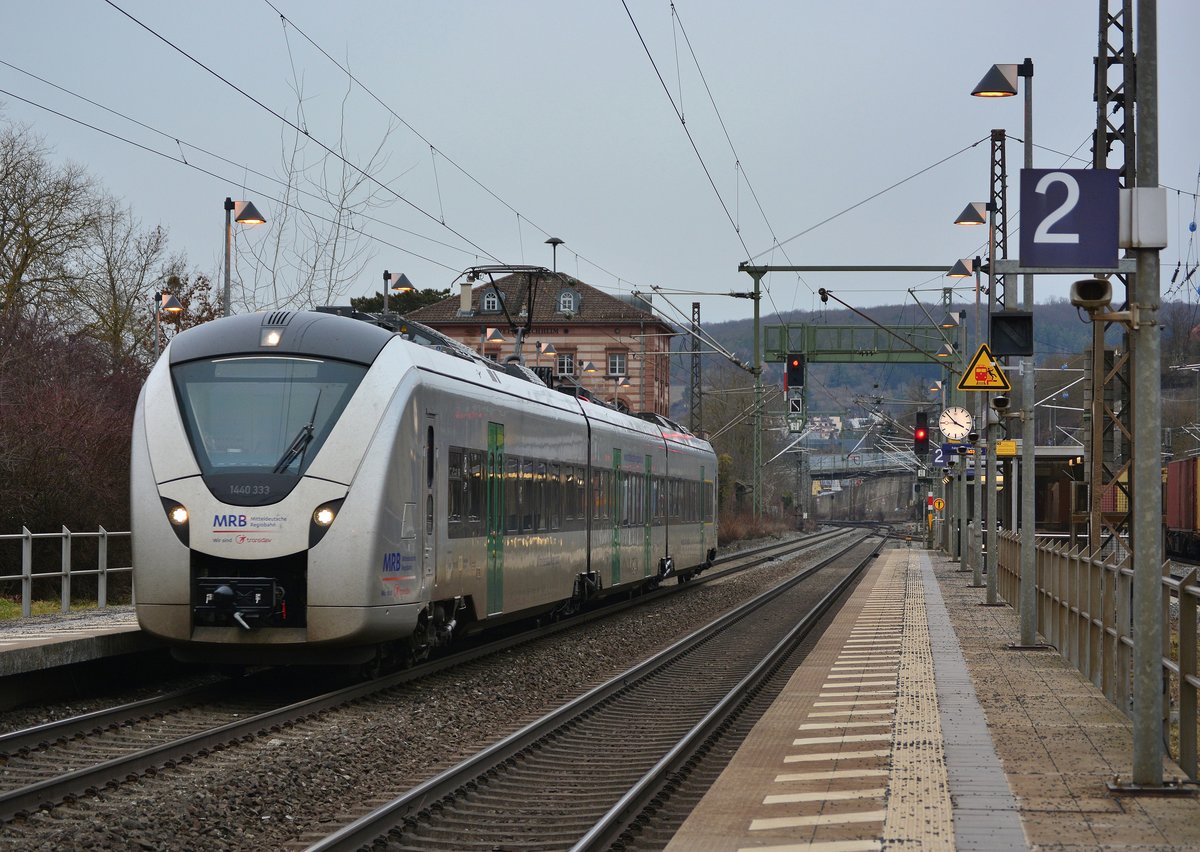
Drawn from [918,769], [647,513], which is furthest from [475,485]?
[647,513]

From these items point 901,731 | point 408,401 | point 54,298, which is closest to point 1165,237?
point 901,731

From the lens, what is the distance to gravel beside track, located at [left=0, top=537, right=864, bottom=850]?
809 cm

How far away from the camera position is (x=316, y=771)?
9.91 m

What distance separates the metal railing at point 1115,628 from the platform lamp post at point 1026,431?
0.65ft

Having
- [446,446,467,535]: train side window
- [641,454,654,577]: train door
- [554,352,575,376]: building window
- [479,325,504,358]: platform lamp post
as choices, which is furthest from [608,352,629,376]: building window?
[446,446,467,535]: train side window

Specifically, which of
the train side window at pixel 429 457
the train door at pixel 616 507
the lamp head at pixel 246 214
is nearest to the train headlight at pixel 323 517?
the train side window at pixel 429 457

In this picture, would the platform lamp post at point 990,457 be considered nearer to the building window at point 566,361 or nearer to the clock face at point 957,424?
the clock face at point 957,424

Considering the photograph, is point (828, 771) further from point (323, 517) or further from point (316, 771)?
point (323, 517)

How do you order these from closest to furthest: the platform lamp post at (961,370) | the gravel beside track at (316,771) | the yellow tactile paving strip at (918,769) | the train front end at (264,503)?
the yellow tactile paving strip at (918,769), the gravel beside track at (316,771), the train front end at (264,503), the platform lamp post at (961,370)

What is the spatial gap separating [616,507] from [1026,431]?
683cm

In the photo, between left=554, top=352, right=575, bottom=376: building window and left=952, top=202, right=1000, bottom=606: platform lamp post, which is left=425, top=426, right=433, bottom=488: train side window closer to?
left=952, top=202, right=1000, bottom=606: platform lamp post

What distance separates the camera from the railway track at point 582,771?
27.7 feet

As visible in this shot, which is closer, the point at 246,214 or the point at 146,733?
the point at 146,733

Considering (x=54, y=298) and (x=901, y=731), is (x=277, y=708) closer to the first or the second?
(x=901, y=731)
